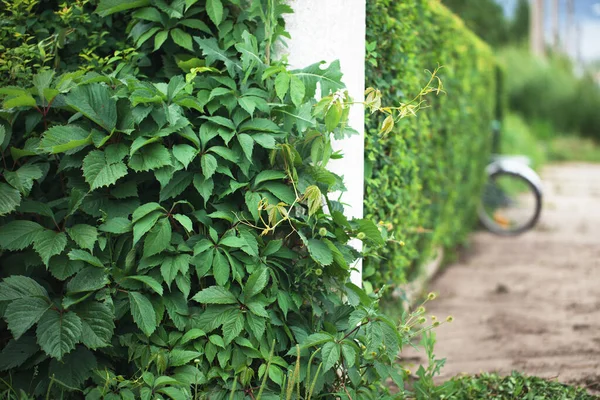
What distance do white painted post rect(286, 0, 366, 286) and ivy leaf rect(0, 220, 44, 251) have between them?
4.29ft

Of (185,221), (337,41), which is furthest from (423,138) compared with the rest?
(185,221)

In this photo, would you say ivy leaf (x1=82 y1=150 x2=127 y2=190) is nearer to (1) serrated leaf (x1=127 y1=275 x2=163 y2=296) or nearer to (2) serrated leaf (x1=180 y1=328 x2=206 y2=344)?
(1) serrated leaf (x1=127 y1=275 x2=163 y2=296)

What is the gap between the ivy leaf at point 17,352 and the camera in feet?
8.19

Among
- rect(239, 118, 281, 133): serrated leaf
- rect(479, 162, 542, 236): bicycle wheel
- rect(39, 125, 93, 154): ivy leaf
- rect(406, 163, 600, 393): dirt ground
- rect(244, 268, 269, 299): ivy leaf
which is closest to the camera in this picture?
rect(39, 125, 93, 154): ivy leaf

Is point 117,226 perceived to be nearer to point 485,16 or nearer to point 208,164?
point 208,164

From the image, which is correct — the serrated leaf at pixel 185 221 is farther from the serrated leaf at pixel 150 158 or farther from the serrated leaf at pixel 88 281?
the serrated leaf at pixel 88 281

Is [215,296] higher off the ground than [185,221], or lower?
lower

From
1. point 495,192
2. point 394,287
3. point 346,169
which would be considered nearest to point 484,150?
point 495,192

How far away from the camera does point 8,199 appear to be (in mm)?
2482

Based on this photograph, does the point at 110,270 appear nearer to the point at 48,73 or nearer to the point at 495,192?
the point at 48,73

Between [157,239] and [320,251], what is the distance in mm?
646

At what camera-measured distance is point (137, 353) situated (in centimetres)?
259

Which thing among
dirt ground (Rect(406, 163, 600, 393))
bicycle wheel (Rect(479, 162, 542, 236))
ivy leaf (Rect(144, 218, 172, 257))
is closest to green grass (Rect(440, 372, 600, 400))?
dirt ground (Rect(406, 163, 600, 393))

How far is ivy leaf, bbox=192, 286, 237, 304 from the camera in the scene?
2.54 metres
